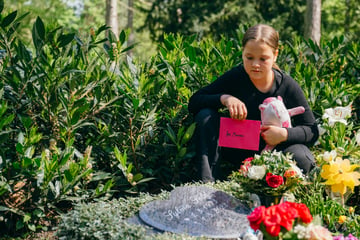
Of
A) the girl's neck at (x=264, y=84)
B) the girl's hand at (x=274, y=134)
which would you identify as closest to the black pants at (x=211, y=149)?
the girl's hand at (x=274, y=134)

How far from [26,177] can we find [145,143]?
1.02 meters

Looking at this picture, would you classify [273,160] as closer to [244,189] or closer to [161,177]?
[244,189]

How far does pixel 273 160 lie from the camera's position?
9.46 feet

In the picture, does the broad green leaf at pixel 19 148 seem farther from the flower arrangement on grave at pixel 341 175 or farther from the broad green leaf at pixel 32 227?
the flower arrangement on grave at pixel 341 175

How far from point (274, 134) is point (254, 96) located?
0.42m

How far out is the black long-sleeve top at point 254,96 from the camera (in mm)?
3641

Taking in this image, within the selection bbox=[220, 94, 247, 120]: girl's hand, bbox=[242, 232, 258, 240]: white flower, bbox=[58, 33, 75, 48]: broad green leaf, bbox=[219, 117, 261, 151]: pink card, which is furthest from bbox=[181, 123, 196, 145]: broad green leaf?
bbox=[242, 232, 258, 240]: white flower

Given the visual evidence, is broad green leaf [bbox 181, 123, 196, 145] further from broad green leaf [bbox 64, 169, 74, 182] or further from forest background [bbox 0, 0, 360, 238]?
broad green leaf [bbox 64, 169, 74, 182]

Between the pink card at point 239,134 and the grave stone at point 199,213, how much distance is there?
21.8 inches

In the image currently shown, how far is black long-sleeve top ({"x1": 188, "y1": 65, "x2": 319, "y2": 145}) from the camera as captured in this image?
143 inches

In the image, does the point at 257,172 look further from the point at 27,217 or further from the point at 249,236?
the point at 27,217

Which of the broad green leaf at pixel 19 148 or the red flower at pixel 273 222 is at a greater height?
the red flower at pixel 273 222

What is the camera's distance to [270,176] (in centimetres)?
278

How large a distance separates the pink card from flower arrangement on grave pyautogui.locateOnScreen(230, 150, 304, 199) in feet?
1.68
